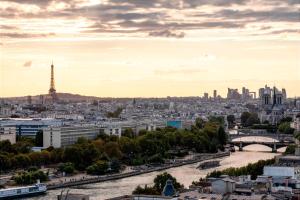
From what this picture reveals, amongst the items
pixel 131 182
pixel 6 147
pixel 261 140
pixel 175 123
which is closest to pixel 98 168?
pixel 131 182

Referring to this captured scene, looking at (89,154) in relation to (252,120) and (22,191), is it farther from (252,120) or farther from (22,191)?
(252,120)

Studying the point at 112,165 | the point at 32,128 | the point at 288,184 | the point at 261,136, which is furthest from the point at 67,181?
the point at 261,136

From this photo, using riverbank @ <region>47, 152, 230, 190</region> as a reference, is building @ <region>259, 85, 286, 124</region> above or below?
above

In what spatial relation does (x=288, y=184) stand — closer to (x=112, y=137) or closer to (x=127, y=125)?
(x=112, y=137)

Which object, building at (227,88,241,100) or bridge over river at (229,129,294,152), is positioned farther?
building at (227,88,241,100)

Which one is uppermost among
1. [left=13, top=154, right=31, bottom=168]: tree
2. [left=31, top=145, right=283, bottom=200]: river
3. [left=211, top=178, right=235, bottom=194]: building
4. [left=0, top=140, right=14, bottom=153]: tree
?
[left=211, top=178, right=235, bottom=194]: building

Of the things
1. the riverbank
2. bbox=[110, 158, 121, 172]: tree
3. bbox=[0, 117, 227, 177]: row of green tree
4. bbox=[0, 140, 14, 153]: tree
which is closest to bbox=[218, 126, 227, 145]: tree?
bbox=[0, 117, 227, 177]: row of green tree

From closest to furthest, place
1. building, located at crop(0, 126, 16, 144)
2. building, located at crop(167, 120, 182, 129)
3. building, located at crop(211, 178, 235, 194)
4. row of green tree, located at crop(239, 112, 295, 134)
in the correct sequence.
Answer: building, located at crop(211, 178, 235, 194) → building, located at crop(0, 126, 16, 144) → building, located at crop(167, 120, 182, 129) → row of green tree, located at crop(239, 112, 295, 134)

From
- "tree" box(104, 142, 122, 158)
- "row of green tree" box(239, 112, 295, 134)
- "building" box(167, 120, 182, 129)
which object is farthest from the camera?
"row of green tree" box(239, 112, 295, 134)

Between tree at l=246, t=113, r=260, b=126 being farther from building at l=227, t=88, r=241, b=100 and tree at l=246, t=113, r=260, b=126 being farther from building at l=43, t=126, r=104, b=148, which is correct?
building at l=227, t=88, r=241, b=100

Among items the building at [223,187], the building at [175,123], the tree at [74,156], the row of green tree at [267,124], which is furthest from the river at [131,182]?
the row of green tree at [267,124]
